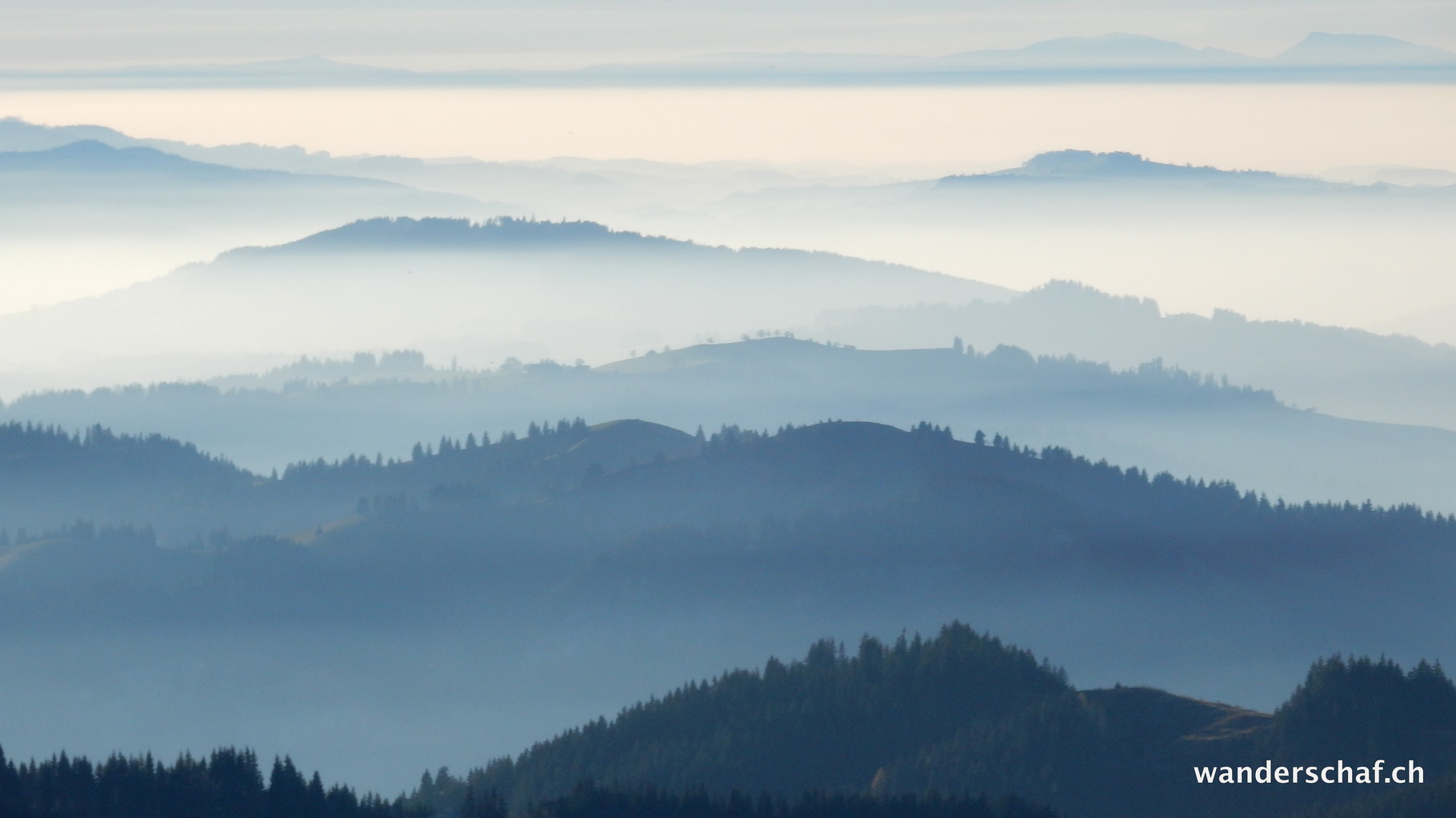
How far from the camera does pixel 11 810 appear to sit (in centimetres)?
19900
